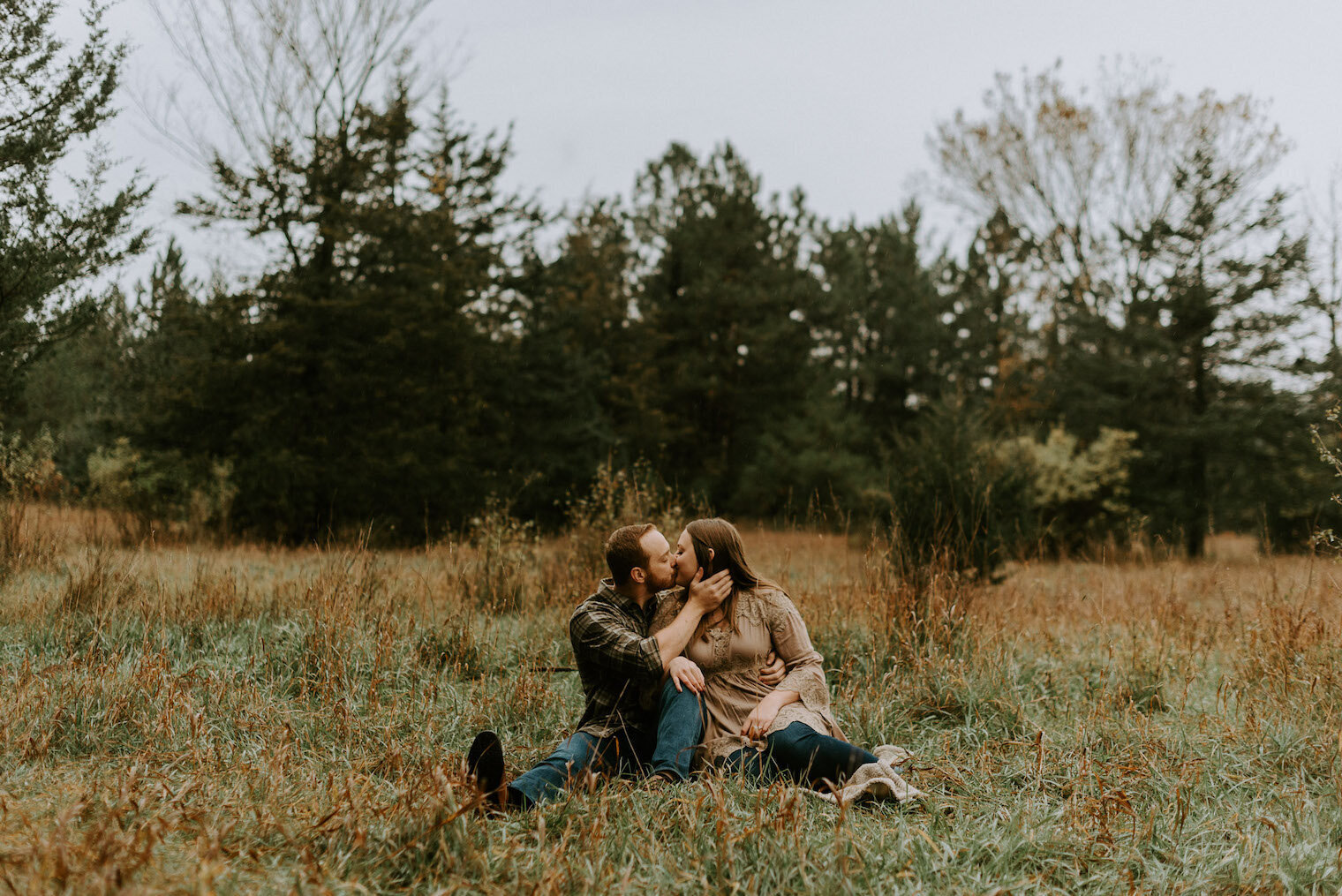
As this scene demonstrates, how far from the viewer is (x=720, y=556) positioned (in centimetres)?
348

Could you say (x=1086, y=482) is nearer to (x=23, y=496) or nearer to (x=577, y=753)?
(x=577, y=753)

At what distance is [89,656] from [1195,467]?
17.6 metres

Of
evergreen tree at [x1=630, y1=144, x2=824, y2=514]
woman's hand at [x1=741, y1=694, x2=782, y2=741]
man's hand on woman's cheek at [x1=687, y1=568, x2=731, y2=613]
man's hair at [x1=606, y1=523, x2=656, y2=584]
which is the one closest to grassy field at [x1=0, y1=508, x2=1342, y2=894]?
woman's hand at [x1=741, y1=694, x2=782, y2=741]

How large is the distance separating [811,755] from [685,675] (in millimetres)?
604

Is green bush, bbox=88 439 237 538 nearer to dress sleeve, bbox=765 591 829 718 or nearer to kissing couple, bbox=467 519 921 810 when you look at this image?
kissing couple, bbox=467 519 921 810

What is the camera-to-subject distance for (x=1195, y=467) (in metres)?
15.0

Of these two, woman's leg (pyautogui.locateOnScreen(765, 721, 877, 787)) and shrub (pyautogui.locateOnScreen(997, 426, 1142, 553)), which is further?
shrub (pyautogui.locateOnScreen(997, 426, 1142, 553))

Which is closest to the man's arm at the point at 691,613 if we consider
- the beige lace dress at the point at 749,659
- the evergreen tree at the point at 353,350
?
the beige lace dress at the point at 749,659

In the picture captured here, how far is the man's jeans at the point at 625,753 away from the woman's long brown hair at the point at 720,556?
0.37 m

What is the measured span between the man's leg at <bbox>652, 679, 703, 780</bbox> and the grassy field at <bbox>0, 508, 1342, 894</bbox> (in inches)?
6.5

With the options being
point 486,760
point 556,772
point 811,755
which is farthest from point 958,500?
point 486,760

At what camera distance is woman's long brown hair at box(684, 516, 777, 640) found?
346 cm

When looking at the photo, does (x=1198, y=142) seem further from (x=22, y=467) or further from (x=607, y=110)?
(x=22, y=467)

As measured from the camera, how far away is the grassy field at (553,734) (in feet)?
7.50
